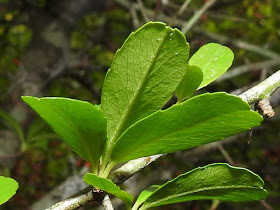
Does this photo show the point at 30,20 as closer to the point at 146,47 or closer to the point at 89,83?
the point at 89,83

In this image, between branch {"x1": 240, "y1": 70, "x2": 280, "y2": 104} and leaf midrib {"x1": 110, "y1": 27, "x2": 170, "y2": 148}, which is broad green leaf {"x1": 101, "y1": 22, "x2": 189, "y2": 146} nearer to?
leaf midrib {"x1": 110, "y1": 27, "x2": 170, "y2": 148}

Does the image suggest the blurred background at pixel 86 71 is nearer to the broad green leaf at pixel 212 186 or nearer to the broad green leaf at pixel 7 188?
the broad green leaf at pixel 212 186

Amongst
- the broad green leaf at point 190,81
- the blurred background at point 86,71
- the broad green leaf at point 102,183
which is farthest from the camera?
the blurred background at point 86,71

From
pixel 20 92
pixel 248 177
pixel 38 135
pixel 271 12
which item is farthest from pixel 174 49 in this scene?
pixel 271 12

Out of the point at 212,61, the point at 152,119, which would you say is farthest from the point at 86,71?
the point at 152,119

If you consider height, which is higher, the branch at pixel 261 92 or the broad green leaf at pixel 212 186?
the branch at pixel 261 92

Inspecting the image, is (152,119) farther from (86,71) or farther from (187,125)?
(86,71)

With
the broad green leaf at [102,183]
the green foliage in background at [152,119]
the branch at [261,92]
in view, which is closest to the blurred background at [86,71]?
the branch at [261,92]
